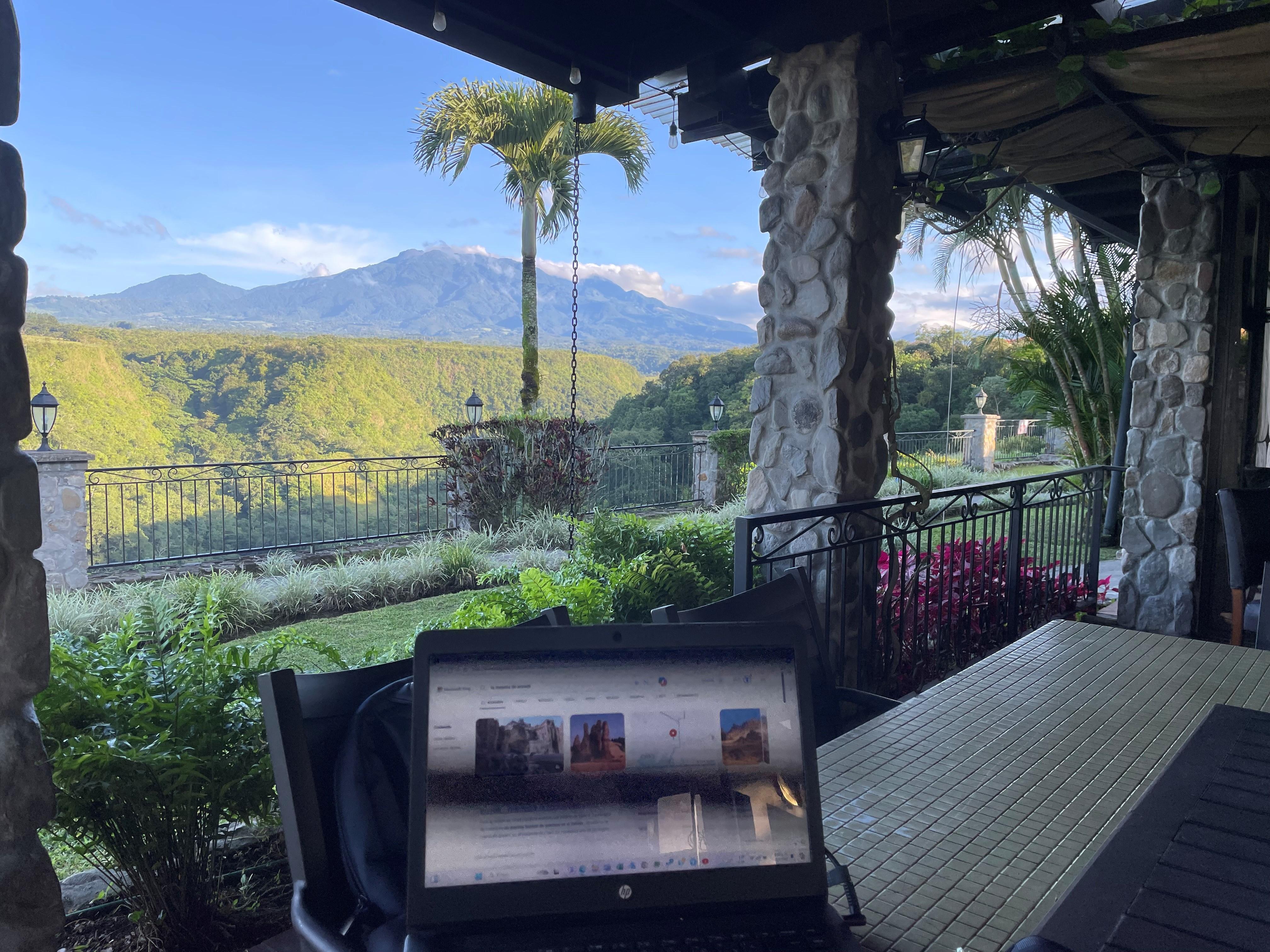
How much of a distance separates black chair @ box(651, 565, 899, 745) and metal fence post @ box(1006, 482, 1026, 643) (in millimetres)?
1836

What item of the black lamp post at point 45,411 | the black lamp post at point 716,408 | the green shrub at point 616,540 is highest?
the black lamp post at point 716,408

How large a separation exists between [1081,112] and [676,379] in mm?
17513

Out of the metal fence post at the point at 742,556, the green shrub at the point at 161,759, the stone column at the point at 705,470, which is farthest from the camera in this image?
the stone column at the point at 705,470

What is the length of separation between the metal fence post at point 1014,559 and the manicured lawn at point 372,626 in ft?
9.58

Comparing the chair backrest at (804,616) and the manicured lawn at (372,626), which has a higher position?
the chair backrest at (804,616)

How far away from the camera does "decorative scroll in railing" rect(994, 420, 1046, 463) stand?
1562 centimetres

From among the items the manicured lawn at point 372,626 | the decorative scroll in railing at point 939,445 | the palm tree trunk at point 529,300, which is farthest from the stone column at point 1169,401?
the decorative scroll in railing at point 939,445

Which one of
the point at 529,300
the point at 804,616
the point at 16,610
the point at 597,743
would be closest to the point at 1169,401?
the point at 804,616

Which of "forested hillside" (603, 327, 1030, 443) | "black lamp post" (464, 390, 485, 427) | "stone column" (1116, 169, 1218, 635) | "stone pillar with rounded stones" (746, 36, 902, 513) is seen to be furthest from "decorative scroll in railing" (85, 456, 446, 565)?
"stone column" (1116, 169, 1218, 635)

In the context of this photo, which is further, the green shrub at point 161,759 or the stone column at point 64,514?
the stone column at point 64,514

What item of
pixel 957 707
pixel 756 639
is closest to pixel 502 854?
pixel 756 639

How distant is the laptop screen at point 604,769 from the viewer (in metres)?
0.65

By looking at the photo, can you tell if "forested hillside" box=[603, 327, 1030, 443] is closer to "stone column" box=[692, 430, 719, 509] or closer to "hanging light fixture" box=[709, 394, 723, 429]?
"hanging light fixture" box=[709, 394, 723, 429]

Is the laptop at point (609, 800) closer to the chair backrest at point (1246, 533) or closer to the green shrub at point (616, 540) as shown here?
the green shrub at point (616, 540)
